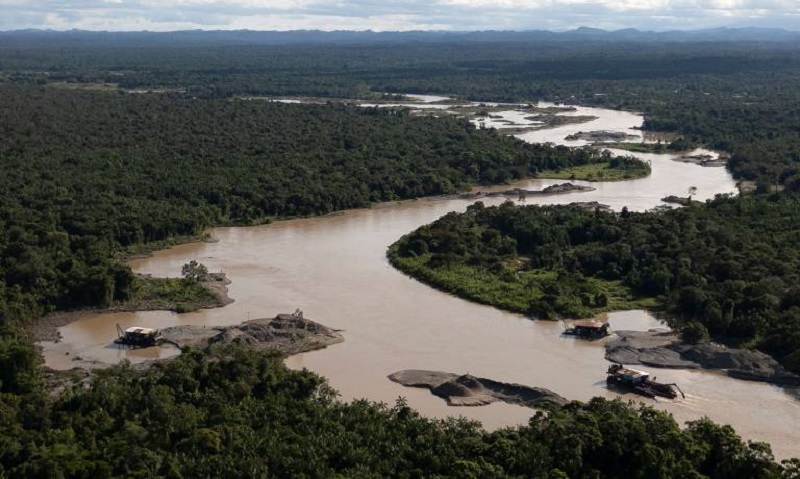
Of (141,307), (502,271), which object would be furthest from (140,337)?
(502,271)

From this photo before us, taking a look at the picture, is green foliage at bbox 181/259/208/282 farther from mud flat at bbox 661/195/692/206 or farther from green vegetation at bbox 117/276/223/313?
mud flat at bbox 661/195/692/206

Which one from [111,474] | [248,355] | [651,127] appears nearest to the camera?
[111,474]

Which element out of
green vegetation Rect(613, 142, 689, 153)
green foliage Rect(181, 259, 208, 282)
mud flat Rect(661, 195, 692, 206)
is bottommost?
green vegetation Rect(613, 142, 689, 153)

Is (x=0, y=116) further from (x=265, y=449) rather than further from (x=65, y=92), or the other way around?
(x=265, y=449)

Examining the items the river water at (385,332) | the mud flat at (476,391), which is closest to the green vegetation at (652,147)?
the river water at (385,332)

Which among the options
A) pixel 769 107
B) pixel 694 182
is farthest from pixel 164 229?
pixel 769 107

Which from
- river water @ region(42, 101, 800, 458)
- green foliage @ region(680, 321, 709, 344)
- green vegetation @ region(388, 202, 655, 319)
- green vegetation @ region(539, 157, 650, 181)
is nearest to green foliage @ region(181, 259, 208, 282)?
river water @ region(42, 101, 800, 458)
